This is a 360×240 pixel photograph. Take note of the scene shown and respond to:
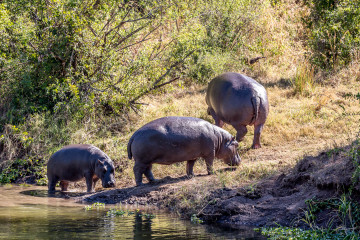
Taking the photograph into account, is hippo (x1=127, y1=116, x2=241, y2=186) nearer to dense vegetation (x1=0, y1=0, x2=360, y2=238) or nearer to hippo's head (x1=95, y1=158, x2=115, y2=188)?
hippo's head (x1=95, y1=158, x2=115, y2=188)

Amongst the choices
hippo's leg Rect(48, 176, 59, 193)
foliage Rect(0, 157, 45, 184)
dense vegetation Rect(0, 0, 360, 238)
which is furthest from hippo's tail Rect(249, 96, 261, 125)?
foliage Rect(0, 157, 45, 184)

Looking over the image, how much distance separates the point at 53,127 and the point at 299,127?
5.43 metres

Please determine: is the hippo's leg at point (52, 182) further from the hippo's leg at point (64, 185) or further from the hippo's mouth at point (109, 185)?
the hippo's mouth at point (109, 185)

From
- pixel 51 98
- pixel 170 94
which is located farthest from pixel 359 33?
pixel 51 98

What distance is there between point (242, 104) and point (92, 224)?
4680mm

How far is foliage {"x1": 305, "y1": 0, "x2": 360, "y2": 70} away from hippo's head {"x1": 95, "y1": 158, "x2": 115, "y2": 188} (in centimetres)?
690

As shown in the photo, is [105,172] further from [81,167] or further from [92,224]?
[92,224]

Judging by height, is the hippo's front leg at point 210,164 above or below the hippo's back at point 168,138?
below

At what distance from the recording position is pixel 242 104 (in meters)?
10.5

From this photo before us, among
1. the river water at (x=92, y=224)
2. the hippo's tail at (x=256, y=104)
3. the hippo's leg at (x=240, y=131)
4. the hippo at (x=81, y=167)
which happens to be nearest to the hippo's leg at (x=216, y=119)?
the hippo's leg at (x=240, y=131)

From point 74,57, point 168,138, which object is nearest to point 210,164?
point 168,138

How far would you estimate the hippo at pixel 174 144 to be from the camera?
8.94 meters

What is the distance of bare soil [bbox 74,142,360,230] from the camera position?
6.69m

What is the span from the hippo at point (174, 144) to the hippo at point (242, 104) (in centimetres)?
126
